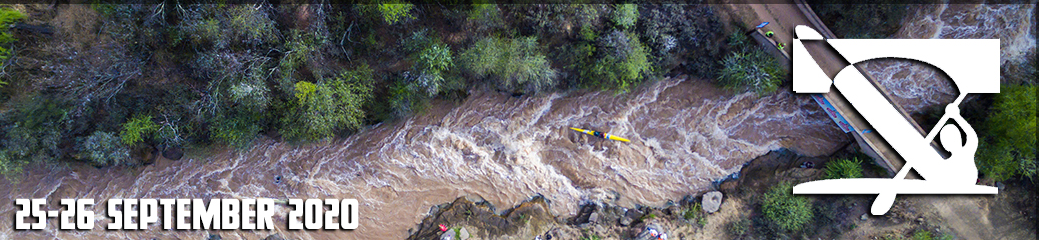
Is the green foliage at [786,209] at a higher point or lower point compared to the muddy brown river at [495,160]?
lower

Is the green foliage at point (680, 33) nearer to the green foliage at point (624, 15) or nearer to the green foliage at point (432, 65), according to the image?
the green foliage at point (624, 15)

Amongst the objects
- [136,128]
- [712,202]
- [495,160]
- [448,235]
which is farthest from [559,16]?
[136,128]

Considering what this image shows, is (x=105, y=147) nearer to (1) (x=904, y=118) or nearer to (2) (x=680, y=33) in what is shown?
(2) (x=680, y=33)

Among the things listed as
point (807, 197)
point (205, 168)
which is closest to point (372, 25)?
point (205, 168)

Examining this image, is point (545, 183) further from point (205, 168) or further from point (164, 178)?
point (164, 178)

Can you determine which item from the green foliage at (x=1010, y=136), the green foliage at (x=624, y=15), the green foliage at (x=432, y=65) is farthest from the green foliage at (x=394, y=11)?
the green foliage at (x=1010, y=136)
